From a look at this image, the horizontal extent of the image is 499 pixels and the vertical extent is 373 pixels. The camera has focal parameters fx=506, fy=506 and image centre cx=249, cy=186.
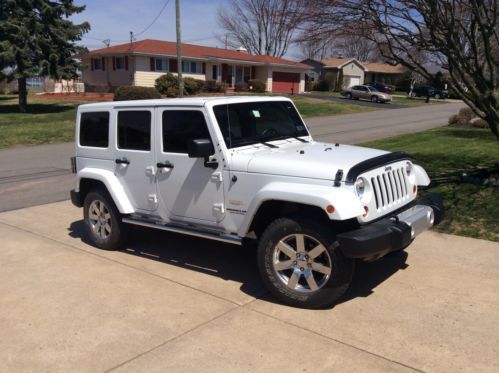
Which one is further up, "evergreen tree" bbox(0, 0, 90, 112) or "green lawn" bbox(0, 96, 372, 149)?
"evergreen tree" bbox(0, 0, 90, 112)

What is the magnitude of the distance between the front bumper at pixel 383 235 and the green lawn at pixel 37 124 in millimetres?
16275

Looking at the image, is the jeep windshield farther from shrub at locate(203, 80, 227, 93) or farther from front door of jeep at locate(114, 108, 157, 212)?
shrub at locate(203, 80, 227, 93)

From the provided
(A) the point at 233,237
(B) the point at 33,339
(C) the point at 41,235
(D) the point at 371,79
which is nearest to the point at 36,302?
(B) the point at 33,339

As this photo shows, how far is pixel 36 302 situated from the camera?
4535 millimetres

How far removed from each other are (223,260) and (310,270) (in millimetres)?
1552

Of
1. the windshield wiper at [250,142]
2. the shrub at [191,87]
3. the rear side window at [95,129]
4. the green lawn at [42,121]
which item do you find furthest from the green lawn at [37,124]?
the windshield wiper at [250,142]

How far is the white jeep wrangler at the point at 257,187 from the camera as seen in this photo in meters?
4.17

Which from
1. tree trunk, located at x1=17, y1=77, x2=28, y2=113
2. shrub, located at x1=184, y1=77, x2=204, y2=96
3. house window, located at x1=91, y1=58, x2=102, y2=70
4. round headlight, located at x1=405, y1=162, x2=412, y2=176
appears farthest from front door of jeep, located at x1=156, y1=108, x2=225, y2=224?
house window, located at x1=91, y1=58, x2=102, y2=70

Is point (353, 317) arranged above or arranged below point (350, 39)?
below

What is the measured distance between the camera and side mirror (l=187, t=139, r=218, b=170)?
461cm

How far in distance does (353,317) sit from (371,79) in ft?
245

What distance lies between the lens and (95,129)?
241 inches

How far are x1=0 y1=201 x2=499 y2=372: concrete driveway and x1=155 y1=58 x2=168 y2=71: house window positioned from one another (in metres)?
36.1

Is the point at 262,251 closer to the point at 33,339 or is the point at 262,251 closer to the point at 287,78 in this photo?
the point at 33,339
